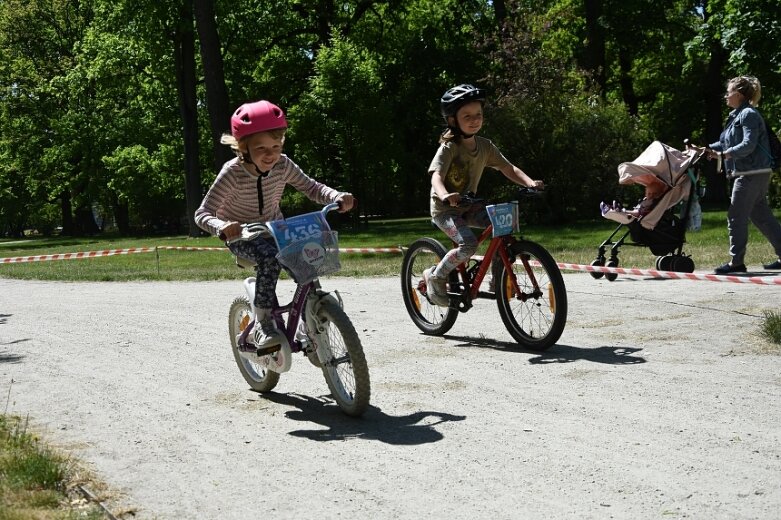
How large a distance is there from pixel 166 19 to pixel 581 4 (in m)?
18.6

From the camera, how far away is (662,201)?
39.7ft

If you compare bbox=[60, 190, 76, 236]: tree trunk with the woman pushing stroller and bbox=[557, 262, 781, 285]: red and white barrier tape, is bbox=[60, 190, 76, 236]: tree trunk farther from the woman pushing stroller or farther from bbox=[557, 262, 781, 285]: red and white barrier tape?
the woman pushing stroller

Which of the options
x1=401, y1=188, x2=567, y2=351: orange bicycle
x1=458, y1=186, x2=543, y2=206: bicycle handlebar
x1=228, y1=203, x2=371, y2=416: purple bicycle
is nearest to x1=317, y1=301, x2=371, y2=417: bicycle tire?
x1=228, y1=203, x2=371, y2=416: purple bicycle

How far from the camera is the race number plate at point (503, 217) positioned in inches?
299

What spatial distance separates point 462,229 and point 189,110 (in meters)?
29.6

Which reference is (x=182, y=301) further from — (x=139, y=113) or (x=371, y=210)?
(x=371, y=210)

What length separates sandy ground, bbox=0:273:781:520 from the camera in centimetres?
421

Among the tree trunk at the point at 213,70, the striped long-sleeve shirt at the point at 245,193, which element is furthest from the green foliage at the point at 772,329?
the tree trunk at the point at 213,70

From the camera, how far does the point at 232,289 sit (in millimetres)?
13258

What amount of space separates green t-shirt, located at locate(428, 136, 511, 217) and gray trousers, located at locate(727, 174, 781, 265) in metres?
4.89

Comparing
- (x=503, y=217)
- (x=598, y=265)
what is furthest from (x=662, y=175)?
(x=503, y=217)

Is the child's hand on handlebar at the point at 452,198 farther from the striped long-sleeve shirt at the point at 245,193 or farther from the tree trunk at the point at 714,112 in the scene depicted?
the tree trunk at the point at 714,112

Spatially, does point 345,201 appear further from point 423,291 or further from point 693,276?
point 693,276

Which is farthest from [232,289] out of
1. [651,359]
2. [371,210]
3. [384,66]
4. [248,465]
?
[371,210]
